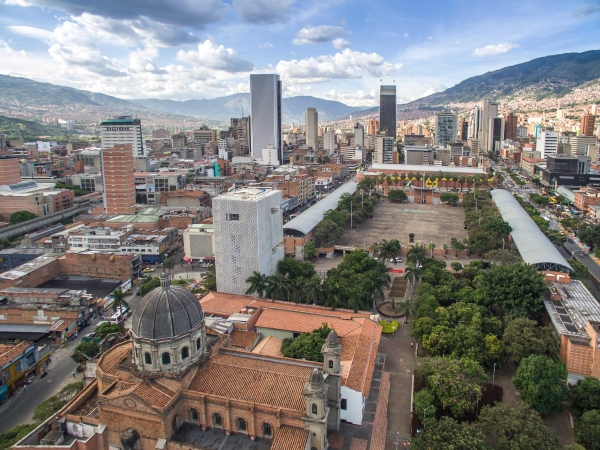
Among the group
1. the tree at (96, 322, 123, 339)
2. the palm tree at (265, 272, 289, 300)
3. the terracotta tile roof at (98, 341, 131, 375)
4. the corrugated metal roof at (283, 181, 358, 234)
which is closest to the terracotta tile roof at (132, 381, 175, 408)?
the terracotta tile roof at (98, 341, 131, 375)

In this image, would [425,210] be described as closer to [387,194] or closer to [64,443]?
[387,194]

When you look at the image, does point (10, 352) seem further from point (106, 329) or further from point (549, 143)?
point (549, 143)

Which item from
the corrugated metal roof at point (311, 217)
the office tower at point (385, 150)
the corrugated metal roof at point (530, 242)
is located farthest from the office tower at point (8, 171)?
the office tower at point (385, 150)

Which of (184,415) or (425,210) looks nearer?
(184,415)

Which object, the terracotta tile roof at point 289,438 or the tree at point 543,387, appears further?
the tree at point 543,387

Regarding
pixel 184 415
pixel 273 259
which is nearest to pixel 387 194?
pixel 273 259

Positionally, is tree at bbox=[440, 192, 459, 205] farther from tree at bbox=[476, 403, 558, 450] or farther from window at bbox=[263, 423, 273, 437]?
window at bbox=[263, 423, 273, 437]

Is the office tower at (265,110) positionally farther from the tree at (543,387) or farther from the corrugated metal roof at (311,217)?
the tree at (543,387)
